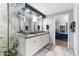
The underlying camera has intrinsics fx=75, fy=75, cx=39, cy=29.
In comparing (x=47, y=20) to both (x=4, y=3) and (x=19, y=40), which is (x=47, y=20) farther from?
(x=4, y=3)

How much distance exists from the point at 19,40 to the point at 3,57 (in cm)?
43

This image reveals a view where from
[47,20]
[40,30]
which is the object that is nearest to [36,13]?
[47,20]

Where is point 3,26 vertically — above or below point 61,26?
below

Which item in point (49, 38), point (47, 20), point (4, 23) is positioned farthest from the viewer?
point (49, 38)

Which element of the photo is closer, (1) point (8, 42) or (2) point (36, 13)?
(1) point (8, 42)

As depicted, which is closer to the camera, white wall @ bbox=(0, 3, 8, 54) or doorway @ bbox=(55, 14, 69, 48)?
white wall @ bbox=(0, 3, 8, 54)

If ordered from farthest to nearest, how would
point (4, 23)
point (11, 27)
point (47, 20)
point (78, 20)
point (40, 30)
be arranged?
point (40, 30) < point (47, 20) < point (78, 20) < point (11, 27) < point (4, 23)

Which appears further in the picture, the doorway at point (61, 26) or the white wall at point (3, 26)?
the doorway at point (61, 26)

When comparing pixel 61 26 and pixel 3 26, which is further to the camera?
pixel 61 26

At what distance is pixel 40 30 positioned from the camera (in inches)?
103

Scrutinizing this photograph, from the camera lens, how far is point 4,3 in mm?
1235

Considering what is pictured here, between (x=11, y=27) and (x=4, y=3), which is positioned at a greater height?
(x=4, y=3)

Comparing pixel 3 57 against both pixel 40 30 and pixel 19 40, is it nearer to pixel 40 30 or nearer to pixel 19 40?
pixel 19 40

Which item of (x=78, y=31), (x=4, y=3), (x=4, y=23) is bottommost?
(x=78, y=31)
